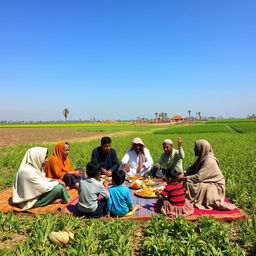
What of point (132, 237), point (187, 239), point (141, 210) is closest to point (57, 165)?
point (141, 210)

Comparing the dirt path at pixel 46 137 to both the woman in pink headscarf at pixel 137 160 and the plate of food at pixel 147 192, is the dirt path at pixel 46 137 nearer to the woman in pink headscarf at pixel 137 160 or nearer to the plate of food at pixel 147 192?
the woman in pink headscarf at pixel 137 160

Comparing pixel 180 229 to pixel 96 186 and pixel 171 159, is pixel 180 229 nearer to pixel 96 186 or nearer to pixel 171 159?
pixel 96 186

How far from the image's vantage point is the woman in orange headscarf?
561 centimetres

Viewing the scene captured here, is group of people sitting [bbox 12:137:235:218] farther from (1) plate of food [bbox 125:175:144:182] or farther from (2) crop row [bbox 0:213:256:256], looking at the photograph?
(1) plate of food [bbox 125:175:144:182]

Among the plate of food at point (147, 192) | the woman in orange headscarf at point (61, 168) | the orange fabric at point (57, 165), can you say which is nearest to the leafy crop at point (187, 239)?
the plate of food at point (147, 192)

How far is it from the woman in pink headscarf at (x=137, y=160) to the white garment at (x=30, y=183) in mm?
2826

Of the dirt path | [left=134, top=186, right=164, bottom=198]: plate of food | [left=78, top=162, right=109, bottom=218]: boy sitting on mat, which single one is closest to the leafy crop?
[left=78, top=162, right=109, bottom=218]: boy sitting on mat

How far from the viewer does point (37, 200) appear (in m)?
4.57

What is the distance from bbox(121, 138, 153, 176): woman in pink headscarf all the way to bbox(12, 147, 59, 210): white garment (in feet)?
9.27

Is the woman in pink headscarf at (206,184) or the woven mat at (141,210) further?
the woman in pink headscarf at (206,184)

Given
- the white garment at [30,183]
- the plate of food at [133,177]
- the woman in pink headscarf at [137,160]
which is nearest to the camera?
the white garment at [30,183]

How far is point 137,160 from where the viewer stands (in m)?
6.94

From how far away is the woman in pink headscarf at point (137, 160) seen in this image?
267 inches

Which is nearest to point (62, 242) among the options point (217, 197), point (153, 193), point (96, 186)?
point (96, 186)
